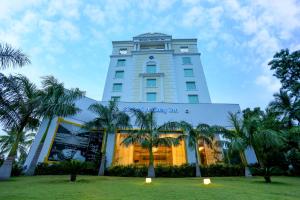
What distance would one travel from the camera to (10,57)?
870cm

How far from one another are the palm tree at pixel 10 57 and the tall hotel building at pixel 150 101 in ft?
26.4

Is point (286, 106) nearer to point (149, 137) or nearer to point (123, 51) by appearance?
point (149, 137)

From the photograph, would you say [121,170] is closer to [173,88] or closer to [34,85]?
[34,85]

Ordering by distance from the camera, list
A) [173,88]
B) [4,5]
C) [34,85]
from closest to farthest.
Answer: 1. [4,5]
2. [34,85]
3. [173,88]

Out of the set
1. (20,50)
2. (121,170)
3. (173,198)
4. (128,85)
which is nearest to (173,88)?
Answer: (128,85)

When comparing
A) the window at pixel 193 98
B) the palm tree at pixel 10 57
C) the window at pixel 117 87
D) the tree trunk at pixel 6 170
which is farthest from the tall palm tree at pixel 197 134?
the window at pixel 117 87

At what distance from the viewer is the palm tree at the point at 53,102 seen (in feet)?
39.4

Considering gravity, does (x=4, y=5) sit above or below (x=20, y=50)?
above

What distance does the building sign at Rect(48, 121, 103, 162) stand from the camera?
48.9 feet

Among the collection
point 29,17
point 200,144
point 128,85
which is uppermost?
point 128,85

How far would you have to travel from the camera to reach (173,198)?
5.09 m

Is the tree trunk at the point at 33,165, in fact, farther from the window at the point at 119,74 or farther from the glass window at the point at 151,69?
the glass window at the point at 151,69

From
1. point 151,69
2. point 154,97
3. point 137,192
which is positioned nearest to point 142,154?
point 154,97

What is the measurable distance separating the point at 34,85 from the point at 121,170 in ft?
30.0
